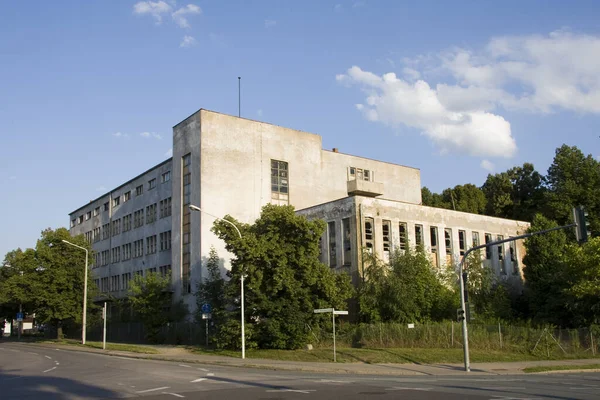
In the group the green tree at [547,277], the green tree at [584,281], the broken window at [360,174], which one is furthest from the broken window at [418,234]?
the broken window at [360,174]

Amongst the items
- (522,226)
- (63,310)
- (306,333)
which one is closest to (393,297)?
(306,333)

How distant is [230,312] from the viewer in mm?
37875

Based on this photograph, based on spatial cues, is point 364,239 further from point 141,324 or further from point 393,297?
point 141,324

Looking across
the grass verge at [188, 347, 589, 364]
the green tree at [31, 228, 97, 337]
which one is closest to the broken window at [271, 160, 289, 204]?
the green tree at [31, 228, 97, 337]

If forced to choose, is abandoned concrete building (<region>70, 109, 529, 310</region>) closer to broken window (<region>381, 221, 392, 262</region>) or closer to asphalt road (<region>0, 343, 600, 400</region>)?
broken window (<region>381, 221, 392, 262</region>)

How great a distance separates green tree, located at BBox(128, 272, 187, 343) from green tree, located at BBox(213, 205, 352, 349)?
50.8ft

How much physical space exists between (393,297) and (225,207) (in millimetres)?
19856

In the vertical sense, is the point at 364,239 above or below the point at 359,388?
above

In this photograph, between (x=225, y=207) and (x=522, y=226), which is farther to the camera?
(x=522, y=226)

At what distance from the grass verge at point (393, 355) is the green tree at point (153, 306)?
58.7ft

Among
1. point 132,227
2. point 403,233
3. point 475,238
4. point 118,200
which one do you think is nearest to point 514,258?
point 475,238

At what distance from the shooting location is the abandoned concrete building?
4734 centimetres

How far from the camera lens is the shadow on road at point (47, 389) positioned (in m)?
17.2

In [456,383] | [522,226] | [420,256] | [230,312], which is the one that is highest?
[522,226]
